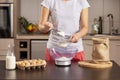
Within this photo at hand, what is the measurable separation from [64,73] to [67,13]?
659 mm

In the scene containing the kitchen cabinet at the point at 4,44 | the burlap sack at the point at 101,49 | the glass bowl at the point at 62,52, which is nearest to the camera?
the burlap sack at the point at 101,49

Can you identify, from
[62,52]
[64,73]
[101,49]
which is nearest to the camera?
[64,73]

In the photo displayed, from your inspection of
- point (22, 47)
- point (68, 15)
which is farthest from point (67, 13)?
point (22, 47)

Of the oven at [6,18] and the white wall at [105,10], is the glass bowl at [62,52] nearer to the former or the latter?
the oven at [6,18]

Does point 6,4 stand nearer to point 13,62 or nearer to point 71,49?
point 71,49

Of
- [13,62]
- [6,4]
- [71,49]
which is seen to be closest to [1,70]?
[13,62]

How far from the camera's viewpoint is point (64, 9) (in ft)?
7.18

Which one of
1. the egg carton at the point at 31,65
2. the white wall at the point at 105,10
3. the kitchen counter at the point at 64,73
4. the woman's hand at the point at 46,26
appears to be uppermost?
the white wall at the point at 105,10

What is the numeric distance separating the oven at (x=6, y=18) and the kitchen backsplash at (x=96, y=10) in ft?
1.86

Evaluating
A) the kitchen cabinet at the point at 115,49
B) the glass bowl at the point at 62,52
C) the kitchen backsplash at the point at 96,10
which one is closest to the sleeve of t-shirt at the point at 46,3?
the glass bowl at the point at 62,52

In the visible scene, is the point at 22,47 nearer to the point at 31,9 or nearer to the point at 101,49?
the point at 31,9

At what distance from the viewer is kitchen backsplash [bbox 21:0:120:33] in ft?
13.4

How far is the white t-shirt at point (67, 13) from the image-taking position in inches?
86.1

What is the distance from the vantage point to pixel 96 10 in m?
4.12
